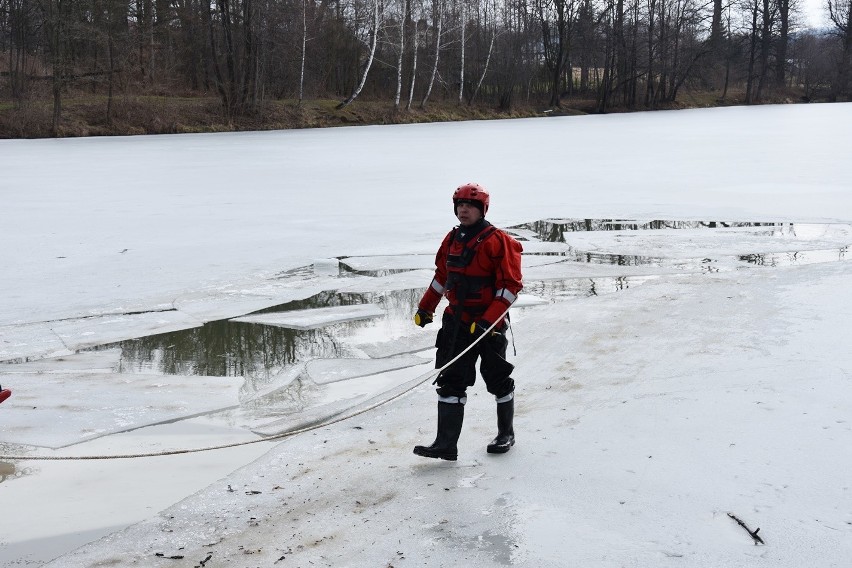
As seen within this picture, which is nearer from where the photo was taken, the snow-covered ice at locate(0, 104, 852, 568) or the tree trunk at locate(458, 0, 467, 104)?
the snow-covered ice at locate(0, 104, 852, 568)

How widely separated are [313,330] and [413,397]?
1.76 metres

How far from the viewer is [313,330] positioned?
23.0ft

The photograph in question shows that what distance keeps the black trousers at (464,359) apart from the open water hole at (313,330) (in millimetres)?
1915

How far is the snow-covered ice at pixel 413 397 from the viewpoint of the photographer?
3562 mm

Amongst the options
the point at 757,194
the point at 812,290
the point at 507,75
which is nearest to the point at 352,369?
the point at 812,290

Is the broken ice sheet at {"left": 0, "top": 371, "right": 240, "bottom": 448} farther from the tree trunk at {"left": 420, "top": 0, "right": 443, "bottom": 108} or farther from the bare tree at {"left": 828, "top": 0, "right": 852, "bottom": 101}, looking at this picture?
the bare tree at {"left": 828, "top": 0, "right": 852, "bottom": 101}

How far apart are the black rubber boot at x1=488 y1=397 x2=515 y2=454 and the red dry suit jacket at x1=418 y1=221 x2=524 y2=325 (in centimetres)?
47

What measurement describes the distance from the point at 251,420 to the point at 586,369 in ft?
7.02

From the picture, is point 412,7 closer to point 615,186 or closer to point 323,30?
point 323,30

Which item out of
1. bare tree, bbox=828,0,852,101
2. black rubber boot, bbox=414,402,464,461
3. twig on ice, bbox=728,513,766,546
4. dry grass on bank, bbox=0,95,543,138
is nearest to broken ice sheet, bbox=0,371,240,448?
black rubber boot, bbox=414,402,464,461

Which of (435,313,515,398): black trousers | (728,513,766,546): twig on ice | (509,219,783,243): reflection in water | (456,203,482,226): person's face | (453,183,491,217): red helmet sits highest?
(453,183,491,217): red helmet

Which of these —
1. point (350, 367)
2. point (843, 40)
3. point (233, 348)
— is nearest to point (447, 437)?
point (350, 367)

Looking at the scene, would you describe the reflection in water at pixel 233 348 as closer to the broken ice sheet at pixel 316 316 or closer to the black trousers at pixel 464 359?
the broken ice sheet at pixel 316 316

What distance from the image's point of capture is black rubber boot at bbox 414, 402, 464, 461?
431 cm
